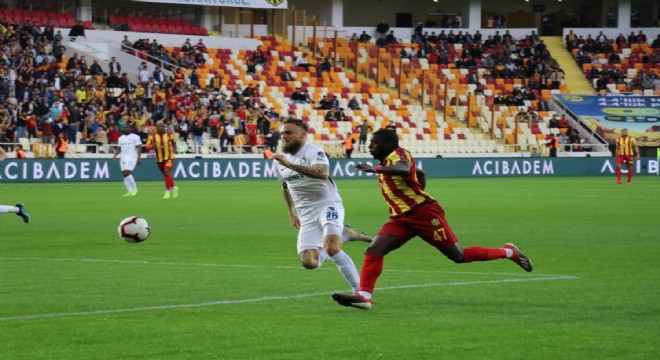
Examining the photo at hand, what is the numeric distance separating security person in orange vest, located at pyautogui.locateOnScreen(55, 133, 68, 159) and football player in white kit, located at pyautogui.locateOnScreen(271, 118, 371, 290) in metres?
31.2

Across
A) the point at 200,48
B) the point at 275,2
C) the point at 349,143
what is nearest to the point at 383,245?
the point at 349,143

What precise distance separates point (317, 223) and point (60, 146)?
31.7 metres

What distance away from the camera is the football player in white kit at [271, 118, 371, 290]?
1119 centimetres

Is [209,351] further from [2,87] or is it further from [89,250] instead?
[2,87]

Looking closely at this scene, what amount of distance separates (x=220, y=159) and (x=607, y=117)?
23.9m

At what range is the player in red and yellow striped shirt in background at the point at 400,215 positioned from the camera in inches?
428

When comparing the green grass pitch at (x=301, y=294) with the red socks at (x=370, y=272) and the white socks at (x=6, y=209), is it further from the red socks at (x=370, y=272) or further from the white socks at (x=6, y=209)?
the white socks at (x=6, y=209)

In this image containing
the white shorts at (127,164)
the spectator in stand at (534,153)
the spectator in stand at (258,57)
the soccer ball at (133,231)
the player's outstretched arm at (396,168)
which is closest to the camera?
the player's outstretched arm at (396,168)

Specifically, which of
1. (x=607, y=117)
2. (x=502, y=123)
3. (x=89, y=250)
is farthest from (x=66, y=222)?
(x=607, y=117)

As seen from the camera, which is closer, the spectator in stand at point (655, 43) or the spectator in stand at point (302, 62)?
the spectator in stand at point (302, 62)

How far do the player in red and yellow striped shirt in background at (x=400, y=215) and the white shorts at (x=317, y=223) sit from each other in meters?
0.53

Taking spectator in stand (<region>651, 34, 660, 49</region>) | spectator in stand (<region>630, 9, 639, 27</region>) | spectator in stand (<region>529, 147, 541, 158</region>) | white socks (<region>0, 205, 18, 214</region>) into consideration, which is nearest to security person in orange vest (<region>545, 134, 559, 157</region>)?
spectator in stand (<region>529, 147, 541, 158</region>)

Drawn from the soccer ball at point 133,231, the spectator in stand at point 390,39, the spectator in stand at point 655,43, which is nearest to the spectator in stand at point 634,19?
the spectator in stand at point 655,43

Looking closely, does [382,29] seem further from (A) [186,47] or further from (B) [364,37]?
(A) [186,47]
